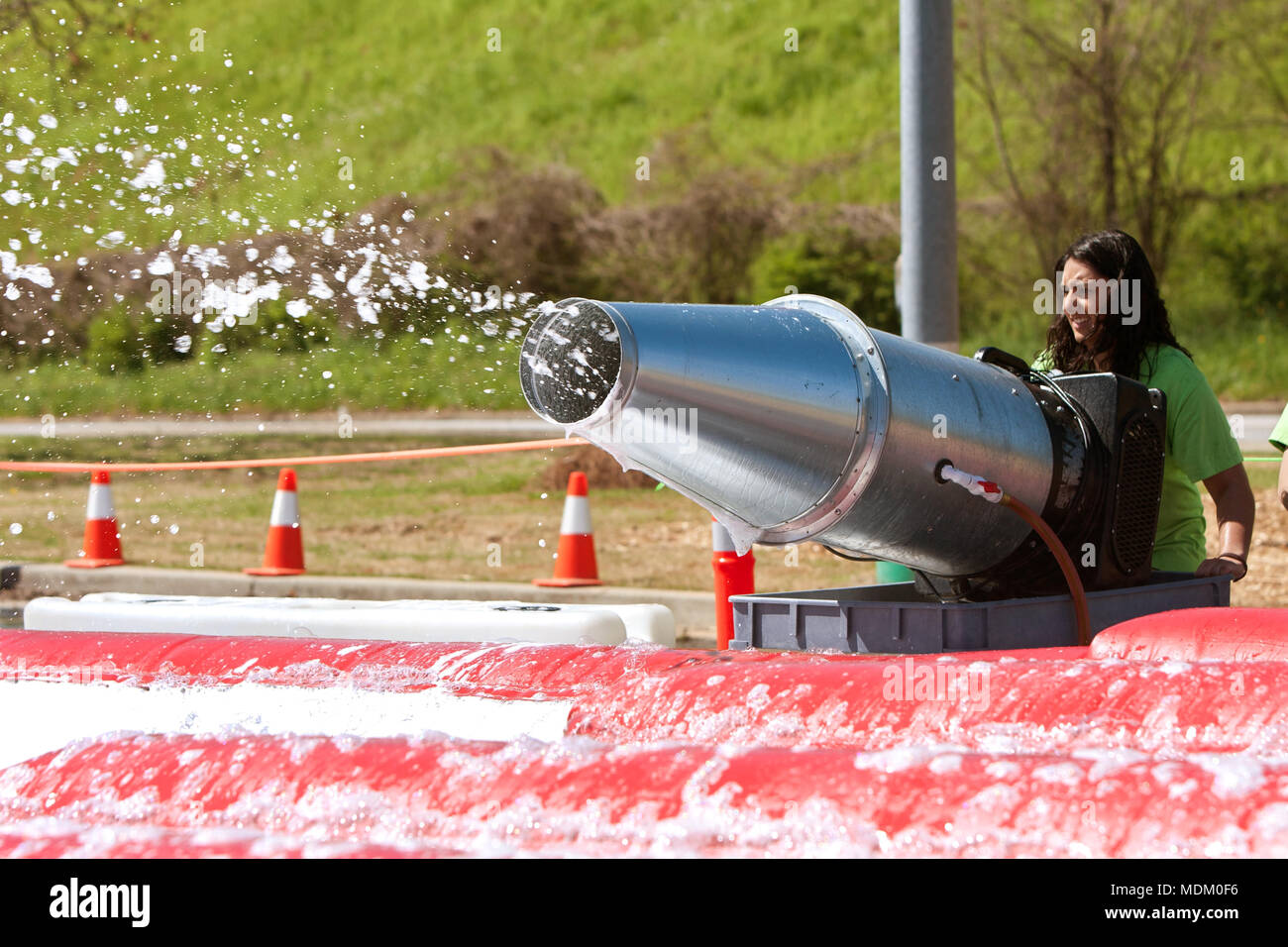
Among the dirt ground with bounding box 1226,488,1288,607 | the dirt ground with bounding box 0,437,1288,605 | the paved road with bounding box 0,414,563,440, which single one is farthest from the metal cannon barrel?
the paved road with bounding box 0,414,563,440

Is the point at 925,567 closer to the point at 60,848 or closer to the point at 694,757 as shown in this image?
the point at 694,757

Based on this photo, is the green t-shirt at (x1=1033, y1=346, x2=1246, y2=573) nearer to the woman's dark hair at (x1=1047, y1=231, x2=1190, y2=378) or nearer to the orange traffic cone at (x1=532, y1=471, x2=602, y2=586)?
the woman's dark hair at (x1=1047, y1=231, x2=1190, y2=378)

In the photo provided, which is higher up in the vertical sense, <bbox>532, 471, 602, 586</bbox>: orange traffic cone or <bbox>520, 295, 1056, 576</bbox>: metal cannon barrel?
<bbox>520, 295, 1056, 576</bbox>: metal cannon barrel

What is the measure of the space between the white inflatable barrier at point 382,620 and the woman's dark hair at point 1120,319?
5.45ft

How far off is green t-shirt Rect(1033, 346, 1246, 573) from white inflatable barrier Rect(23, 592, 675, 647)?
66.5 inches

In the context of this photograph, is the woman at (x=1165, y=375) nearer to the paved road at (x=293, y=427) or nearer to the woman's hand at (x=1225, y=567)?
the woman's hand at (x=1225, y=567)

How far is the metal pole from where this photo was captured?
539 centimetres

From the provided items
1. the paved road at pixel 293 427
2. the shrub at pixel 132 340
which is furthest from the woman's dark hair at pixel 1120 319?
the shrub at pixel 132 340

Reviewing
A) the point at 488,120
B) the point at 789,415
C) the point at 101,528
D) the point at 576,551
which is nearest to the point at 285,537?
the point at 101,528

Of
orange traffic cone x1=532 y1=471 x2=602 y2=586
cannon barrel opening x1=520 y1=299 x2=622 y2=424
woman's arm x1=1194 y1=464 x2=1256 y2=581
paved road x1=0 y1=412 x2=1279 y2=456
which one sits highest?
cannon barrel opening x1=520 y1=299 x2=622 y2=424

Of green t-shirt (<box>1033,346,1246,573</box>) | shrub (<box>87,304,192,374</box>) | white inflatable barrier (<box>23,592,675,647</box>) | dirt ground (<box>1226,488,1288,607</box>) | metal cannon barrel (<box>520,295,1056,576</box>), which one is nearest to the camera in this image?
metal cannon barrel (<box>520,295,1056,576</box>)

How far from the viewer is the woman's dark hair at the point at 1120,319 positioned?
3785mm
